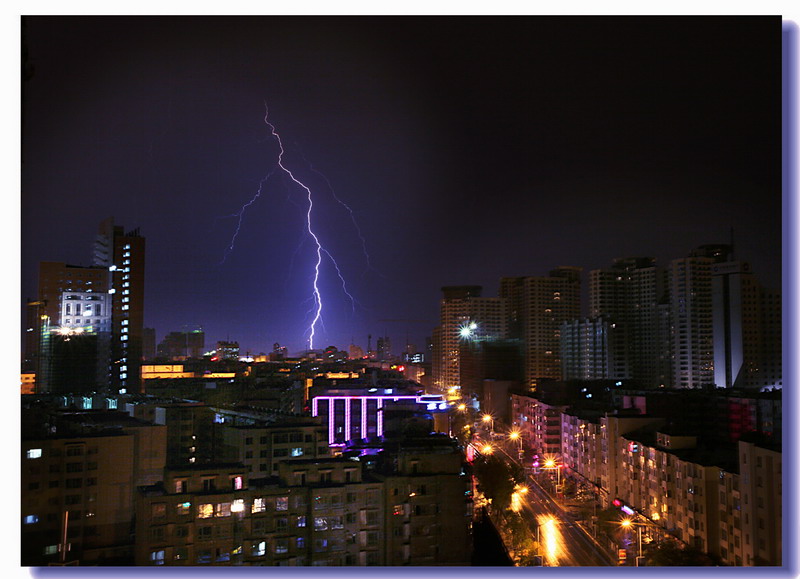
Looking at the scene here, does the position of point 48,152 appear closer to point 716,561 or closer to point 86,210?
point 86,210

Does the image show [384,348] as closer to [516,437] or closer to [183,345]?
[183,345]

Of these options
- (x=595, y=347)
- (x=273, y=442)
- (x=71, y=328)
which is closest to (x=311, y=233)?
(x=273, y=442)

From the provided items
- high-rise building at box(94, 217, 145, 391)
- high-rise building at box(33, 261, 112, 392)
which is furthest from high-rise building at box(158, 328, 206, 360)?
high-rise building at box(33, 261, 112, 392)

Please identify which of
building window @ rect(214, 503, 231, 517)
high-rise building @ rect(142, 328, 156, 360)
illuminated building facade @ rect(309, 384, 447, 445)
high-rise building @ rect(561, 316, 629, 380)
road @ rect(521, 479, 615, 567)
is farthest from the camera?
high-rise building @ rect(561, 316, 629, 380)

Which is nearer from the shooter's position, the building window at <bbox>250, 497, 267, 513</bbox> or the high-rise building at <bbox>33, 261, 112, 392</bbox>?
the building window at <bbox>250, 497, 267, 513</bbox>

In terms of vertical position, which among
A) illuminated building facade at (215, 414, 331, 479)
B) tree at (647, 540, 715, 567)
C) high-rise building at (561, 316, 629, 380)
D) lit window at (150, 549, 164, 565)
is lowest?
tree at (647, 540, 715, 567)

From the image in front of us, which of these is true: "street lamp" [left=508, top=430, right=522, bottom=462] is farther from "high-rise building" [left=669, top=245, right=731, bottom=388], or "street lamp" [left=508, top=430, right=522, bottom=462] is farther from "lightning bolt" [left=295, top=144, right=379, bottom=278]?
"lightning bolt" [left=295, top=144, right=379, bottom=278]

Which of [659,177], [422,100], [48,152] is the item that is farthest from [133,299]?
[659,177]
